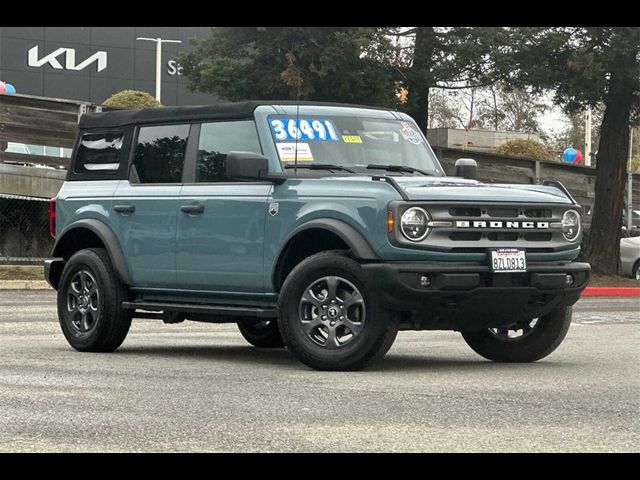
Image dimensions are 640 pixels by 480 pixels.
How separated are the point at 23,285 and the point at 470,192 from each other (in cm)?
1476

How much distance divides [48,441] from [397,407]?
210 centimetres

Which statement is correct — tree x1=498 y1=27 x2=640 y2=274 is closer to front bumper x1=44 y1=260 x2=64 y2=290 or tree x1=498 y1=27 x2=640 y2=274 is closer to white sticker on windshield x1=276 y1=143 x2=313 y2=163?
front bumper x1=44 y1=260 x2=64 y2=290

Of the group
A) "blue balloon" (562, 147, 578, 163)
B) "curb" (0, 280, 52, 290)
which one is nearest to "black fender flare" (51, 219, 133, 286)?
"curb" (0, 280, 52, 290)

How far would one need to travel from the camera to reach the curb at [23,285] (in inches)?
904

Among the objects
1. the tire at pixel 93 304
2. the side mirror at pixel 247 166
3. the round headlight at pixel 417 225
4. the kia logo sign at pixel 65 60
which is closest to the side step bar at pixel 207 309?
the tire at pixel 93 304

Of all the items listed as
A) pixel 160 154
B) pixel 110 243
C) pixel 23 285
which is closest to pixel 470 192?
pixel 160 154

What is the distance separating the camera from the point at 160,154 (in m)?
11.4

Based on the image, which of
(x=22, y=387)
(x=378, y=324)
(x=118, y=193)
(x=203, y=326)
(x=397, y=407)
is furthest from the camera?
(x=203, y=326)

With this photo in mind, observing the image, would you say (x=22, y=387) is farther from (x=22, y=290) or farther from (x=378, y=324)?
(x=22, y=290)

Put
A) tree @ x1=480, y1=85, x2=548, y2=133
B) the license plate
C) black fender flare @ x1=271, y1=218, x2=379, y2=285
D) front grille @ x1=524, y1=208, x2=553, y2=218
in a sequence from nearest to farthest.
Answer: black fender flare @ x1=271, y1=218, x2=379, y2=285 → the license plate → front grille @ x1=524, y1=208, x2=553, y2=218 → tree @ x1=480, y1=85, x2=548, y2=133

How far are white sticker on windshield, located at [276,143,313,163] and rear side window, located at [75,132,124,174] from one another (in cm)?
186

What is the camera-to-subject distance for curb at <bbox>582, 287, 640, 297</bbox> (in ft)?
84.3

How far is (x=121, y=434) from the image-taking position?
6605 mm
